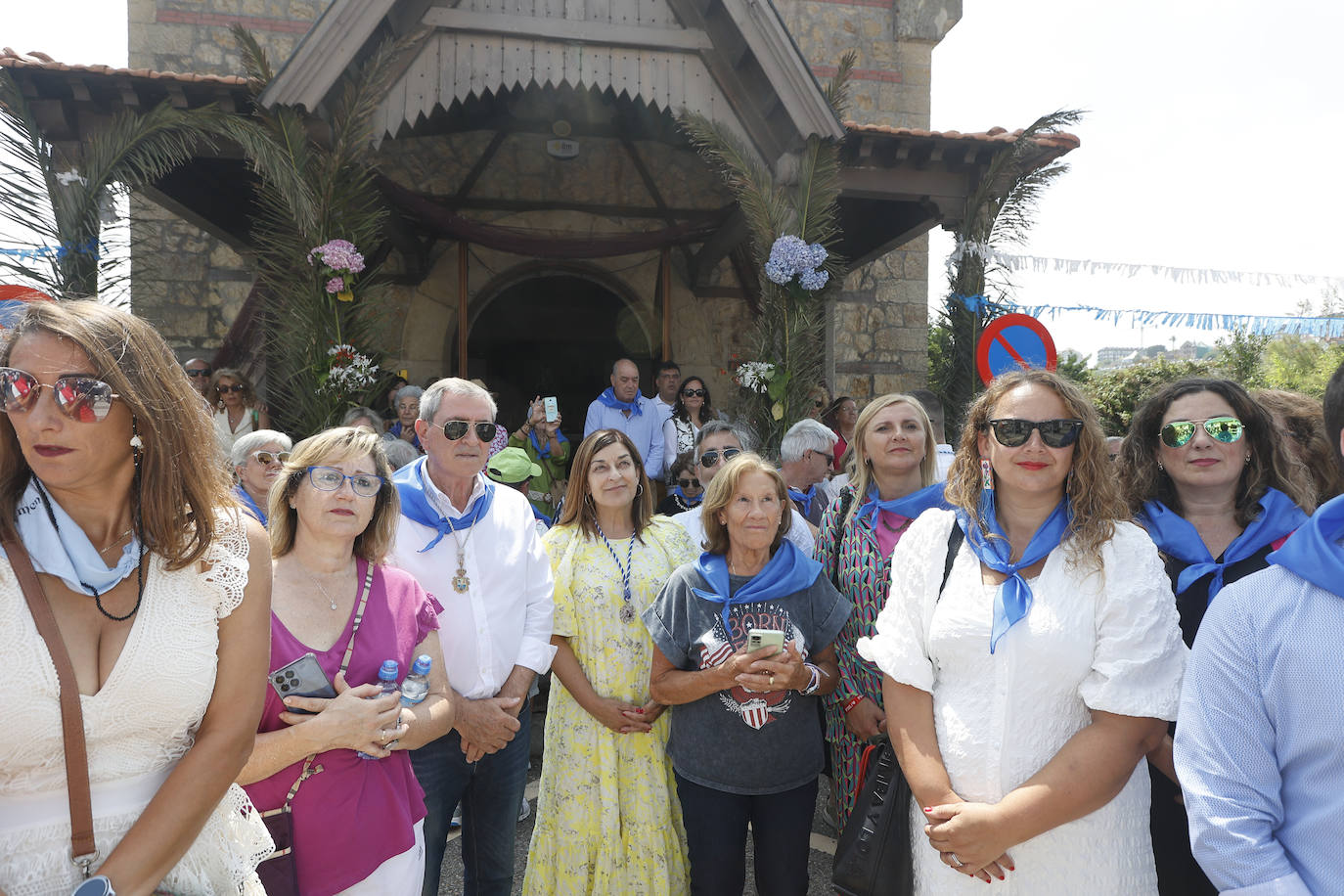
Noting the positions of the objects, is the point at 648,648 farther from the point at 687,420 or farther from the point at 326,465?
the point at 687,420

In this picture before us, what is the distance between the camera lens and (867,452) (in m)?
2.99

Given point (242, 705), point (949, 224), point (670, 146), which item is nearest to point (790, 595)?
point (242, 705)

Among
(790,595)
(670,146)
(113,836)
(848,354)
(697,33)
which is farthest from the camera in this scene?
(848,354)

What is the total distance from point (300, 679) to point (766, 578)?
1.45 metres

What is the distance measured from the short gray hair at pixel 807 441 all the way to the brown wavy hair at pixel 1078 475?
1.97m

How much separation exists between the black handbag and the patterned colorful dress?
63 cm

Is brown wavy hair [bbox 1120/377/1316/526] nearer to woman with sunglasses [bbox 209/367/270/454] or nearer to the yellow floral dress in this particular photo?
the yellow floral dress

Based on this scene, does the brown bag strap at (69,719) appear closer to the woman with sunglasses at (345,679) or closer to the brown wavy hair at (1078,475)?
the woman with sunglasses at (345,679)

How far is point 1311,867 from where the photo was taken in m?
1.32

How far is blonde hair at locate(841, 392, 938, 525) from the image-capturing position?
295 centimetres

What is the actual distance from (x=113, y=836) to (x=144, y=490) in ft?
1.90

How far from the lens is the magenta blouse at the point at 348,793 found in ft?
6.21

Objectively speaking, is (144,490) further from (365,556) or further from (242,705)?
(365,556)

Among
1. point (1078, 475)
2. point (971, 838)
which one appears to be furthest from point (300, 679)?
point (1078, 475)
